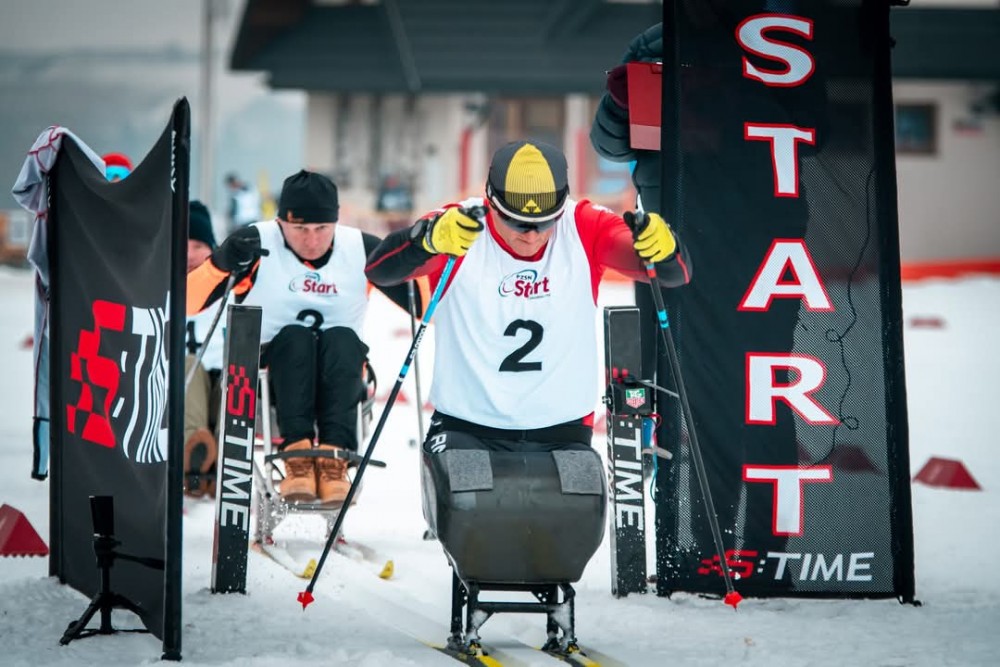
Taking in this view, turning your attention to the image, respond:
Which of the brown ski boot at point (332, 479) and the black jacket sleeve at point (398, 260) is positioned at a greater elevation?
the black jacket sleeve at point (398, 260)

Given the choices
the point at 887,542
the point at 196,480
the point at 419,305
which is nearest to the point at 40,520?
the point at 196,480

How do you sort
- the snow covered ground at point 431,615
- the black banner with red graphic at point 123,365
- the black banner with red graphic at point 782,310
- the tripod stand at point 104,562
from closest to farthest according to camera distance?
1. the black banner with red graphic at point 123,365
2. the snow covered ground at point 431,615
3. the tripod stand at point 104,562
4. the black banner with red graphic at point 782,310

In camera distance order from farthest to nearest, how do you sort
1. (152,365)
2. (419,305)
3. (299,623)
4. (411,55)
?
(411,55) → (419,305) → (299,623) → (152,365)

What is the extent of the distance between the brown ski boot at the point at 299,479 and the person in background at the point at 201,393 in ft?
3.32

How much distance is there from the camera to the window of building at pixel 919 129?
25828 mm

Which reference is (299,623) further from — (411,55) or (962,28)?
(962,28)

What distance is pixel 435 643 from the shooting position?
162 inches

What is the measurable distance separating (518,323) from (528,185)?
501 mm

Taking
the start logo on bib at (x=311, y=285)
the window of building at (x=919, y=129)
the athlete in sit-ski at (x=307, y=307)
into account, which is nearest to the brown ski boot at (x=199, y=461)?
the athlete in sit-ski at (x=307, y=307)

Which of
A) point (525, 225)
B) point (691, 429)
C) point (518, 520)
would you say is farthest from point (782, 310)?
point (518, 520)

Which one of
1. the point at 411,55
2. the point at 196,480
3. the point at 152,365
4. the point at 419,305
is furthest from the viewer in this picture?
the point at 411,55

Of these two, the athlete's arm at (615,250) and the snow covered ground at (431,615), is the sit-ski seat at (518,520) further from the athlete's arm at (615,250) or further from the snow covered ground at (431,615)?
the athlete's arm at (615,250)

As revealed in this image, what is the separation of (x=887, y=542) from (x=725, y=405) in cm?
76

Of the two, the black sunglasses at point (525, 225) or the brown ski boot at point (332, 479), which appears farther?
the brown ski boot at point (332, 479)
